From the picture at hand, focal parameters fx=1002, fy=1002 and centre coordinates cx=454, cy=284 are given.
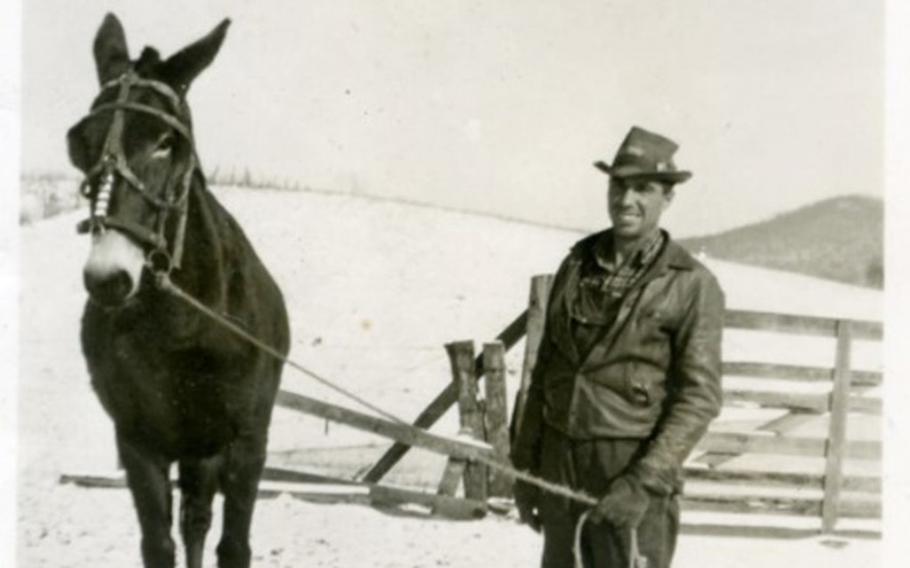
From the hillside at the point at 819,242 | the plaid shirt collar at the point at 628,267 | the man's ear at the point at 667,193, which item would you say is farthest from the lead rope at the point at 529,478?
the hillside at the point at 819,242

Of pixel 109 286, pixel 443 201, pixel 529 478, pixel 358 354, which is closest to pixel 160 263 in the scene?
pixel 109 286

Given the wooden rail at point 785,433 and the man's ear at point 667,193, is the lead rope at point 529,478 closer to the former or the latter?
the man's ear at point 667,193

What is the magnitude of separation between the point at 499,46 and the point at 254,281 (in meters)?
1.92

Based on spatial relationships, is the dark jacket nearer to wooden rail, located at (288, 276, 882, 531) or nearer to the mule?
the mule

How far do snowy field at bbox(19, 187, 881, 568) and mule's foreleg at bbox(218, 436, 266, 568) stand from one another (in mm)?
1192

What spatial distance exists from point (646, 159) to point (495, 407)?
11.2ft

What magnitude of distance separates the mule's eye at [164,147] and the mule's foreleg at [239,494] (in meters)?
1.14

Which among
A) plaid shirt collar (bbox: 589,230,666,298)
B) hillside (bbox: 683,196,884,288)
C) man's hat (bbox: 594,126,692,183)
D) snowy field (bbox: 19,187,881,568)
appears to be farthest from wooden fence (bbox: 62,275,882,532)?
man's hat (bbox: 594,126,692,183)

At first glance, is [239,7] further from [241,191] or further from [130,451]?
[241,191]

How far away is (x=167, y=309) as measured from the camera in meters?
3.42

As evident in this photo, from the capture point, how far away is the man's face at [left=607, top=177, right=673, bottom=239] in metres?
3.12

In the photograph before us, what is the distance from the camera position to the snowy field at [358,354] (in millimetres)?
5352

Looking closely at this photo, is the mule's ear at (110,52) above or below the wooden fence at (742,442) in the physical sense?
above

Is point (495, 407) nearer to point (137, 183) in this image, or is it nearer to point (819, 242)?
point (819, 242)
